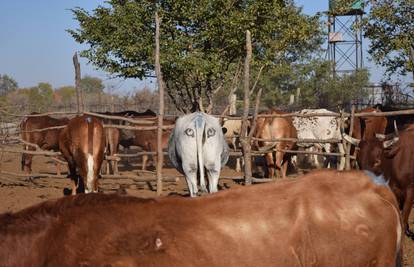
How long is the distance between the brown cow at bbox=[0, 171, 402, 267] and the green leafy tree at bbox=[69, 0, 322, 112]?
383 inches

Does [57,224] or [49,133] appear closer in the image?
[57,224]

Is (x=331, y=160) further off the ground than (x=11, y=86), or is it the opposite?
(x=11, y=86)

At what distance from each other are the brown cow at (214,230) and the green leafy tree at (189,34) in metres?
9.73

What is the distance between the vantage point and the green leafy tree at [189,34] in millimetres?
12750

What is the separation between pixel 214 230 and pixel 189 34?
1117cm

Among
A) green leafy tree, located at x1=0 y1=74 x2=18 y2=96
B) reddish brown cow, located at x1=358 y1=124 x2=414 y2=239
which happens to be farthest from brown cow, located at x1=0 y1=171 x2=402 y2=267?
green leafy tree, located at x1=0 y1=74 x2=18 y2=96

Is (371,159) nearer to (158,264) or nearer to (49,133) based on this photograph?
(158,264)

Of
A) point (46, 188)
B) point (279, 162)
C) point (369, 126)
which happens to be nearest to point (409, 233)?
point (279, 162)

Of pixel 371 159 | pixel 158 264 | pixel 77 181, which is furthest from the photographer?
pixel 77 181

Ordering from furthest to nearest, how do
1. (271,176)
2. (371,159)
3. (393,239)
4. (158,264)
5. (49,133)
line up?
(49,133) < (271,176) < (371,159) < (393,239) < (158,264)

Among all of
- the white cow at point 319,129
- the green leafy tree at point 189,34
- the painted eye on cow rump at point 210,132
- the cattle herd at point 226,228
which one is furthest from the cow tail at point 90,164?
the white cow at point 319,129

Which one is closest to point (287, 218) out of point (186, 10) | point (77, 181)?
point (77, 181)

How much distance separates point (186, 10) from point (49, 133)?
5.07 meters

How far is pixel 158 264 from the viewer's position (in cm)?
263
